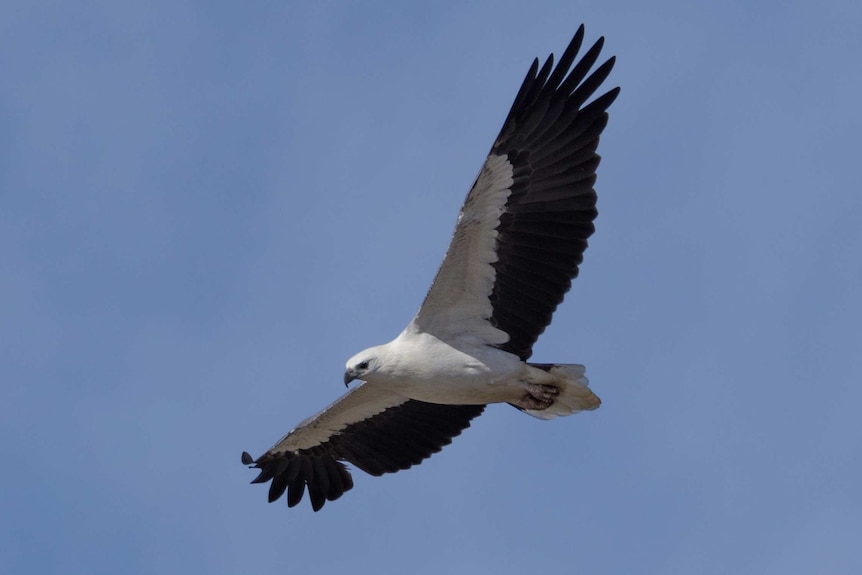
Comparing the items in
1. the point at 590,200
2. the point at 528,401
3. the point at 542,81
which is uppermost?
the point at 542,81

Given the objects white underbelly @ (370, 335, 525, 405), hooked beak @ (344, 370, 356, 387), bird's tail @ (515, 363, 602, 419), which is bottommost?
bird's tail @ (515, 363, 602, 419)

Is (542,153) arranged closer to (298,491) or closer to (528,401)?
(528,401)

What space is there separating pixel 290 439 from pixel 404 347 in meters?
2.77

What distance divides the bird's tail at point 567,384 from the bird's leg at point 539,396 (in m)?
0.03

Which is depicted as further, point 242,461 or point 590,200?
point 242,461

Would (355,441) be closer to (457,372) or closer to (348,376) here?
(348,376)

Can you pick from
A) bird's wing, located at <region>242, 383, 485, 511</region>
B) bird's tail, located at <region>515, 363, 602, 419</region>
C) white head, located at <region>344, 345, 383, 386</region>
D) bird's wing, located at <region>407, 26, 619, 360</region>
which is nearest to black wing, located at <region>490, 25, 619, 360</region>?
bird's wing, located at <region>407, 26, 619, 360</region>

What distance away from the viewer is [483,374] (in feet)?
56.5

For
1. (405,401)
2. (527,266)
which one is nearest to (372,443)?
(405,401)

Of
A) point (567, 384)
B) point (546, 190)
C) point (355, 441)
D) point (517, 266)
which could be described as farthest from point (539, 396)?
point (355, 441)

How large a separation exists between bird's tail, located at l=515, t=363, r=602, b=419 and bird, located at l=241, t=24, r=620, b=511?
0.01 m

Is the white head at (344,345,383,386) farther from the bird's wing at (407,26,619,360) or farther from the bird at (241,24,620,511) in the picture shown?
the bird's wing at (407,26,619,360)

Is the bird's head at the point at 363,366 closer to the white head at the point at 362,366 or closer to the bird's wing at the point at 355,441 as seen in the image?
the white head at the point at 362,366

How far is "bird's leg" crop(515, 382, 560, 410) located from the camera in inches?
687
